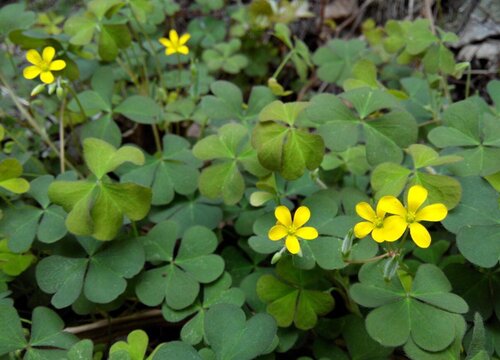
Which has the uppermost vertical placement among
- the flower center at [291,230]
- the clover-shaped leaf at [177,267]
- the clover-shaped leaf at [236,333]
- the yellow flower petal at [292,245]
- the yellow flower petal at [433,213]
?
the yellow flower petal at [433,213]

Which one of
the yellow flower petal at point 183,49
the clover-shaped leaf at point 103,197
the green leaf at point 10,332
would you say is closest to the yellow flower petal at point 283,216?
the clover-shaped leaf at point 103,197

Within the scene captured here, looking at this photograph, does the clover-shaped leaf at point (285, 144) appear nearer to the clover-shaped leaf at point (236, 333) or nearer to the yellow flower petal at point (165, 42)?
the clover-shaped leaf at point (236, 333)

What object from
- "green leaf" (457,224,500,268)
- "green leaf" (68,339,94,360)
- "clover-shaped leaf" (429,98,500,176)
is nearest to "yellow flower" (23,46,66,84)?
"green leaf" (68,339,94,360)

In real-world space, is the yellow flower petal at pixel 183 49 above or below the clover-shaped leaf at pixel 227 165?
above

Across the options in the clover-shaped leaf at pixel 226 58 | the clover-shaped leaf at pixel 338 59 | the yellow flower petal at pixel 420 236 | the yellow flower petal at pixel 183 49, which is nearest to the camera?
the yellow flower petal at pixel 420 236

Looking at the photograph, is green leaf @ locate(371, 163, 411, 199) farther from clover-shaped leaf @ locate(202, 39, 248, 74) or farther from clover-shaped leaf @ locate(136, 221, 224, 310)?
clover-shaped leaf @ locate(202, 39, 248, 74)

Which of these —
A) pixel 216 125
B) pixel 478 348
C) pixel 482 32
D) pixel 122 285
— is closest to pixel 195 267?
pixel 122 285
